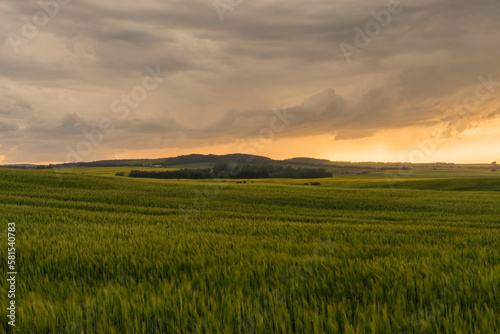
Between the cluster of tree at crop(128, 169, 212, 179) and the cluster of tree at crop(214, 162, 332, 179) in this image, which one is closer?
the cluster of tree at crop(128, 169, 212, 179)

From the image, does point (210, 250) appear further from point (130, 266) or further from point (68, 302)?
point (68, 302)

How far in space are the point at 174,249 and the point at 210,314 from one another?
10.4 feet

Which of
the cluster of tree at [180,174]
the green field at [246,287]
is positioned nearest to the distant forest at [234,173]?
the cluster of tree at [180,174]

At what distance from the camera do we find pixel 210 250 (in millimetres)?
5742

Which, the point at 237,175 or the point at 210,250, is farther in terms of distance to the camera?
the point at 237,175

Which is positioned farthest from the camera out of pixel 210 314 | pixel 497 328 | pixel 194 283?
pixel 194 283

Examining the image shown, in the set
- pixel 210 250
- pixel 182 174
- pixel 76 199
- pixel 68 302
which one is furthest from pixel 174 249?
pixel 182 174

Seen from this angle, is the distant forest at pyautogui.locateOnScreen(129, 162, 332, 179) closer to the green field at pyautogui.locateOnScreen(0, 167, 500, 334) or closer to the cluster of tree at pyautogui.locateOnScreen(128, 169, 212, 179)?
the cluster of tree at pyautogui.locateOnScreen(128, 169, 212, 179)

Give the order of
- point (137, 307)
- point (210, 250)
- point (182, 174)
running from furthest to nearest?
point (182, 174) → point (210, 250) → point (137, 307)

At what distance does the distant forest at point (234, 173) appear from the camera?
88.1m

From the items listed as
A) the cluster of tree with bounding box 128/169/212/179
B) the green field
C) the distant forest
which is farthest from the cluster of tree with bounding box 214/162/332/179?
the green field

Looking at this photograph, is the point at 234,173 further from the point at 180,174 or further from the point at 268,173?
the point at 180,174

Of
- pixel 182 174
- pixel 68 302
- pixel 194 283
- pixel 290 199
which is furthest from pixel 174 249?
pixel 182 174

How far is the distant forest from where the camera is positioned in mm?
88062
